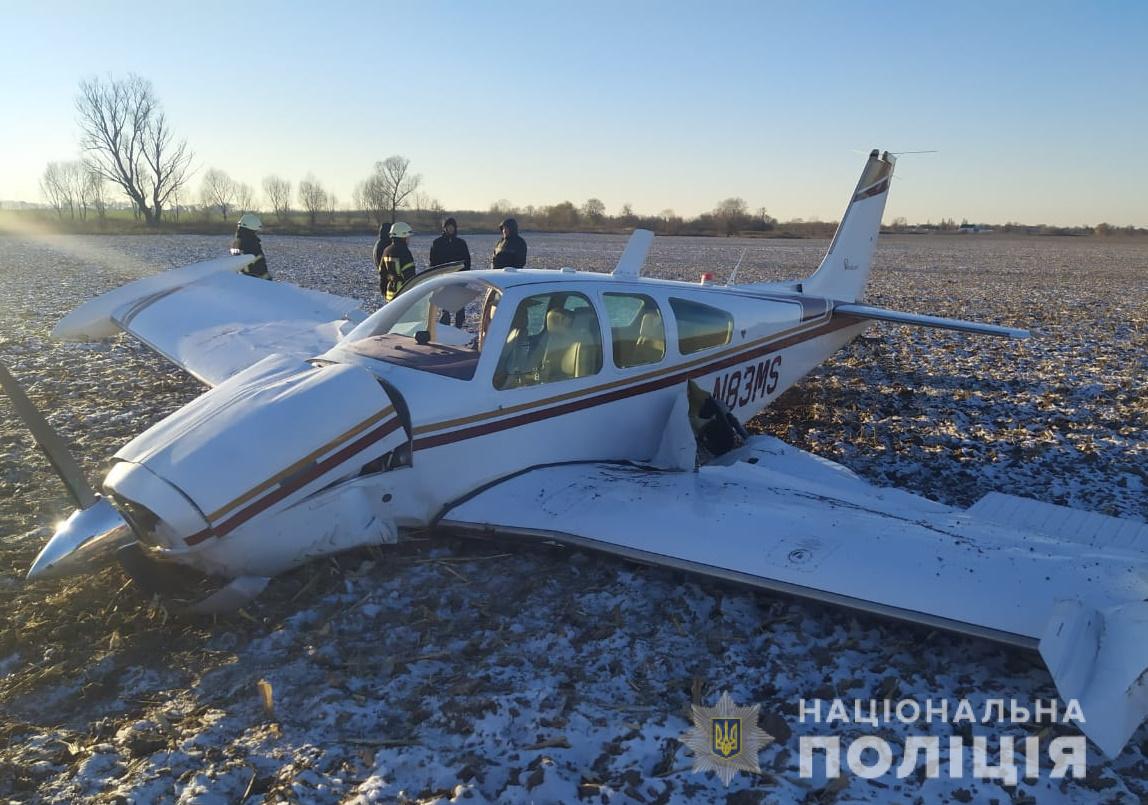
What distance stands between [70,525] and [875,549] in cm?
457

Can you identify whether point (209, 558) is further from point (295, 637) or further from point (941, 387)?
point (941, 387)

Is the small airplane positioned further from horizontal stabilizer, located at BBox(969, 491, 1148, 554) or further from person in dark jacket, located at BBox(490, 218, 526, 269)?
person in dark jacket, located at BBox(490, 218, 526, 269)

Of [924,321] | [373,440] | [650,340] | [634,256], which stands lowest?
[373,440]

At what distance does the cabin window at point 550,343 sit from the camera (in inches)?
198

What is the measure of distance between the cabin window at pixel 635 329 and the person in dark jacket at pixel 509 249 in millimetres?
5184

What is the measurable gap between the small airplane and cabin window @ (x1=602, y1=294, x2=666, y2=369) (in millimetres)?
21

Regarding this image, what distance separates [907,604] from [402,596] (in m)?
2.77

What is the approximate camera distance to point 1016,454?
7.06 meters

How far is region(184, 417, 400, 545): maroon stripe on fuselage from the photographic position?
3744mm

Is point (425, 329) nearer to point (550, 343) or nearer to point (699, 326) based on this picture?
point (550, 343)

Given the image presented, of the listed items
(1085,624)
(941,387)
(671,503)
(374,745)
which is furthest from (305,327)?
(941,387)

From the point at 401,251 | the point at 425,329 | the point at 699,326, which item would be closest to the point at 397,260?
the point at 401,251

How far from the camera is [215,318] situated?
7.84m

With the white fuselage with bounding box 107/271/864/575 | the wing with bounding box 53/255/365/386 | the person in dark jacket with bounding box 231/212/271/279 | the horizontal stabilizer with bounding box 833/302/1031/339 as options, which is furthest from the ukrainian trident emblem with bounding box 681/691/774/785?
the person in dark jacket with bounding box 231/212/271/279
